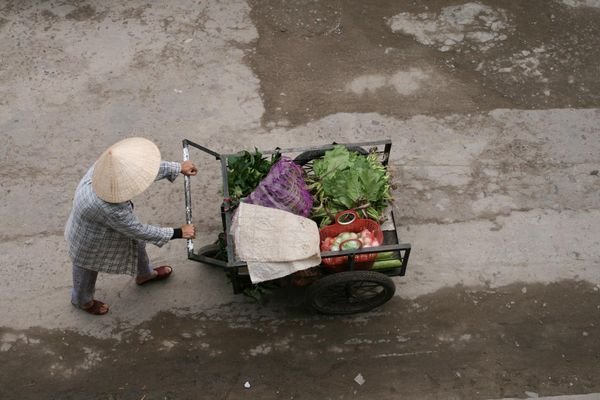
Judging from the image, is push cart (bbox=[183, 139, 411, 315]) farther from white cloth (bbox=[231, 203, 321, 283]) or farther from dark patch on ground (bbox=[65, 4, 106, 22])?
dark patch on ground (bbox=[65, 4, 106, 22])

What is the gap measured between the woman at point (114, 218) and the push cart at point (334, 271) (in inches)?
11.8

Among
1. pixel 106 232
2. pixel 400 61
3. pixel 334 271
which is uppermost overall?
pixel 400 61

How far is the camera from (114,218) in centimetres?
394

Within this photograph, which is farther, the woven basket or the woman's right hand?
the woven basket

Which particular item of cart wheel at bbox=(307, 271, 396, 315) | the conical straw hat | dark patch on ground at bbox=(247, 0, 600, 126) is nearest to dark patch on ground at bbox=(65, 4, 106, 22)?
dark patch on ground at bbox=(247, 0, 600, 126)

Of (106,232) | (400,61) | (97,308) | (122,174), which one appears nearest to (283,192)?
(122,174)

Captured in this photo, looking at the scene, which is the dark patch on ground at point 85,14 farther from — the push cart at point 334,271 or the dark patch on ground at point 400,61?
the push cart at point 334,271

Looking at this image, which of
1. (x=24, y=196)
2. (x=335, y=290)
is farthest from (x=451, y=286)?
(x=24, y=196)

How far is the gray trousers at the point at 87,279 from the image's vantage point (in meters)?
4.62

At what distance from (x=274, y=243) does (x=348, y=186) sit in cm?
84

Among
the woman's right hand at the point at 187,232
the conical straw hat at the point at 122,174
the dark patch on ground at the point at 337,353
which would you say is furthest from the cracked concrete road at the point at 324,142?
the conical straw hat at the point at 122,174

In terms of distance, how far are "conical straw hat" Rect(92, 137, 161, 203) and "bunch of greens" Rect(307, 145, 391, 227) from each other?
1.42 metres

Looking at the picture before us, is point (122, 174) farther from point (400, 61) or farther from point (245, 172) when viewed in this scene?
point (400, 61)

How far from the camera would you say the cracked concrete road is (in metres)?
4.76
